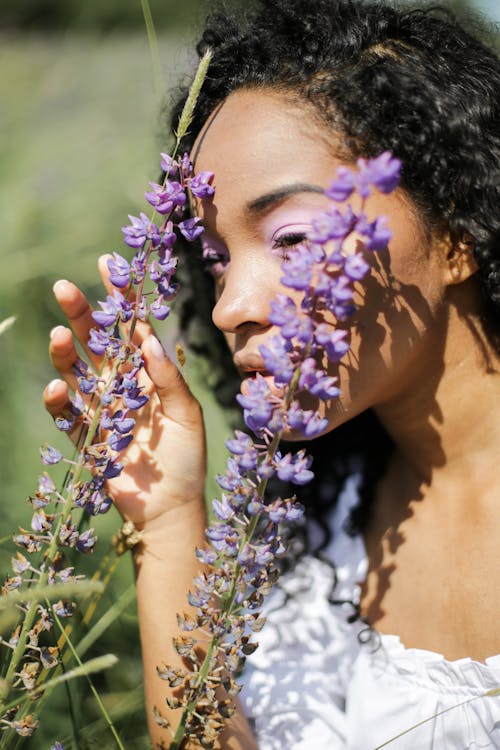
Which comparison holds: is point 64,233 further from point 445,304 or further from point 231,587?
point 231,587

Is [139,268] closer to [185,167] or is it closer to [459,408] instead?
[185,167]

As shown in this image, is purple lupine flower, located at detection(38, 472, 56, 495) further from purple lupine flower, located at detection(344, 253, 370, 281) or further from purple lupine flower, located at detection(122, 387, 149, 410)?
purple lupine flower, located at detection(344, 253, 370, 281)

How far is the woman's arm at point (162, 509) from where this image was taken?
4.58 ft

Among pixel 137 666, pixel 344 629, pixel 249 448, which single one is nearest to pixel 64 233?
pixel 137 666

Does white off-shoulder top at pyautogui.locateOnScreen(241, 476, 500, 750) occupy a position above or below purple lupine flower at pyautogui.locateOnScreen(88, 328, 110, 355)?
below

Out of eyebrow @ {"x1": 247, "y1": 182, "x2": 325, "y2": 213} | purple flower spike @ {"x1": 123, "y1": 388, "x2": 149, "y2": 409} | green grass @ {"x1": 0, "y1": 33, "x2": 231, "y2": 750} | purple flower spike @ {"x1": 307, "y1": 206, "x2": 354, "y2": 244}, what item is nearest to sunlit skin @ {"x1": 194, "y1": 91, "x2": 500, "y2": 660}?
eyebrow @ {"x1": 247, "y1": 182, "x2": 325, "y2": 213}

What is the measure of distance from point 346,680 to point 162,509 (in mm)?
533

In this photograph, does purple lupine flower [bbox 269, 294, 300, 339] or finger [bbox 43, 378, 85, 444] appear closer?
purple lupine flower [bbox 269, 294, 300, 339]

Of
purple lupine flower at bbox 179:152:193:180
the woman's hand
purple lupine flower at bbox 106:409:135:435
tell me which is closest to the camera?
purple lupine flower at bbox 106:409:135:435

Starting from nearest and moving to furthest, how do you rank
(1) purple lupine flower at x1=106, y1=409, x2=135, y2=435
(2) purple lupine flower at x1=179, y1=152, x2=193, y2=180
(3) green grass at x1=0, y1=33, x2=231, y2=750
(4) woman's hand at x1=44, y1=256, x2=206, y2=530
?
(1) purple lupine flower at x1=106, y1=409, x2=135, y2=435 < (2) purple lupine flower at x1=179, y1=152, x2=193, y2=180 < (4) woman's hand at x1=44, y1=256, x2=206, y2=530 < (3) green grass at x1=0, y1=33, x2=231, y2=750

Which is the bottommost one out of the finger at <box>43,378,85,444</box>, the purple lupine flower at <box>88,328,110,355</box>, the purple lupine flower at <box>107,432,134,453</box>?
the finger at <box>43,378,85,444</box>

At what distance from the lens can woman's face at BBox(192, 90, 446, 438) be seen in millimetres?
1196

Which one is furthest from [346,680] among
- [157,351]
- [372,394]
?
[157,351]

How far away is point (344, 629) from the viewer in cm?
164
